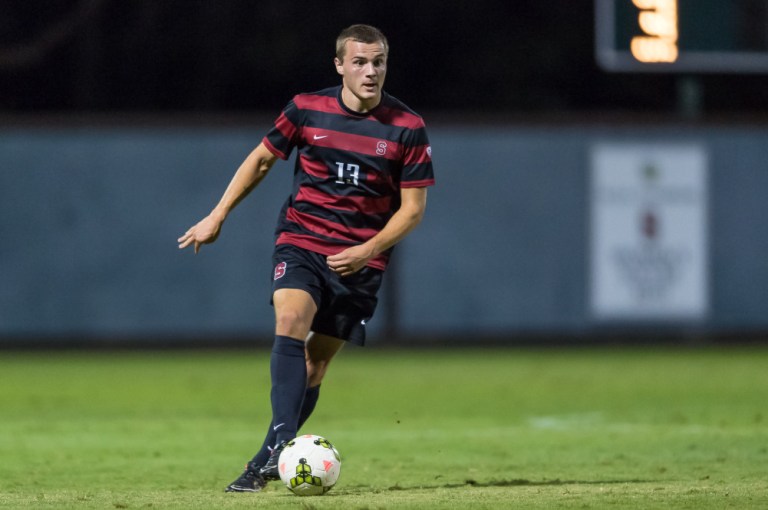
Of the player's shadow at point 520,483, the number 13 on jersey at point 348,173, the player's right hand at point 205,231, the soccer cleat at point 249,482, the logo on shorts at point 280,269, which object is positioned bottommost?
the player's shadow at point 520,483

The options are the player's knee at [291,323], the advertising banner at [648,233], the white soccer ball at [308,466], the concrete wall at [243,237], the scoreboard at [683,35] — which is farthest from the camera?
the advertising banner at [648,233]

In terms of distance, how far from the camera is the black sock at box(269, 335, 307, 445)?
22.6 feet

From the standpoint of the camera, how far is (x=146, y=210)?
715 inches

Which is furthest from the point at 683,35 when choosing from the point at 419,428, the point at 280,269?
the point at 280,269

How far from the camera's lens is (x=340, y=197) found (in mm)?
7184

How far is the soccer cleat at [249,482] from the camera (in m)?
6.85

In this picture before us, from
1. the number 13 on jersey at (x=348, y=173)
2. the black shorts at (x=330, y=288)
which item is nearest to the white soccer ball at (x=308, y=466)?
the black shorts at (x=330, y=288)

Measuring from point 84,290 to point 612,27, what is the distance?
6.68 metres

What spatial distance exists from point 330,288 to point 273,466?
87 cm

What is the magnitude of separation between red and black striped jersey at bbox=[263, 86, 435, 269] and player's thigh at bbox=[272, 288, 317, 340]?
0.28 meters

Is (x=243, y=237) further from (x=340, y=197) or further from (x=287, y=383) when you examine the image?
(x=287, y=383)

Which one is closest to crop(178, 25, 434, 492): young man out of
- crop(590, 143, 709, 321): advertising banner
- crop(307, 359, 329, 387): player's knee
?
crop(307, 359, 329, 387): player's knee

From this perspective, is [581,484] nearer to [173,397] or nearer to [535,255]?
[173,397]

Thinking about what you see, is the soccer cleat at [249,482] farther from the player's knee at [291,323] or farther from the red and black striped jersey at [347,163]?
the red and black striped jersey at [347,163]
